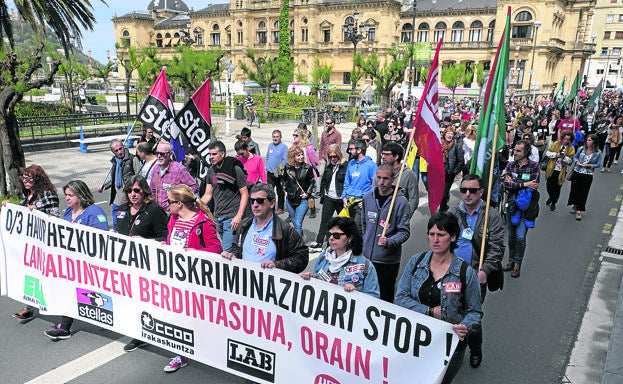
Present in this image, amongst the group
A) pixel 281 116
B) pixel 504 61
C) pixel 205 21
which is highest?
pixel 205 21

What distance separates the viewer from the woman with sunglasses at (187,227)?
4.43m

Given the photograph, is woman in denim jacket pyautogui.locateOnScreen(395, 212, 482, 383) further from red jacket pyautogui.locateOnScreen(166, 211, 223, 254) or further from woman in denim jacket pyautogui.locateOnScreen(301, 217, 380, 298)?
red jacket pyautogui.locateOnScreen(166, 211, 223, 254)

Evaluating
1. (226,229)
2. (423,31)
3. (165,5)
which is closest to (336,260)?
(226,229)

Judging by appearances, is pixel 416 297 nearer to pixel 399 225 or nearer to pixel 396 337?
pixel 396 337

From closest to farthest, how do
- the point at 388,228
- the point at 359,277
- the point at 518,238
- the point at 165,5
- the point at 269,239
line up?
1. the point at 359,277
2. the point at 269,239
3. the point at 388,228
4. the point at 518,238
5. the point at 165,5

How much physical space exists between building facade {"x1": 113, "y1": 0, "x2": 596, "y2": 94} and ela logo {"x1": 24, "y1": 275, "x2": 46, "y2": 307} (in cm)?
6154

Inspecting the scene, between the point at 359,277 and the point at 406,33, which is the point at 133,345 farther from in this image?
the point at 406,33

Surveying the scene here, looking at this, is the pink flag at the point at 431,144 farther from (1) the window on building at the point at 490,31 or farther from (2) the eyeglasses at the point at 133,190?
(1) the window on building at the point at 490,31

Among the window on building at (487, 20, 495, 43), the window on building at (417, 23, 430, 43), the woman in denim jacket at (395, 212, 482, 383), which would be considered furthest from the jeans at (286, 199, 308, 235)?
the window on building at (417, 23, 430, 43)

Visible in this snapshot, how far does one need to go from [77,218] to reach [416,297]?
3.42m

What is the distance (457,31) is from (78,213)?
7590cm

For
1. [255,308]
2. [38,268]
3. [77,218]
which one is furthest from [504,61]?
[38,268]

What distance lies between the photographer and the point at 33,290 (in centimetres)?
516

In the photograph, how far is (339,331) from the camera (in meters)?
3.57
